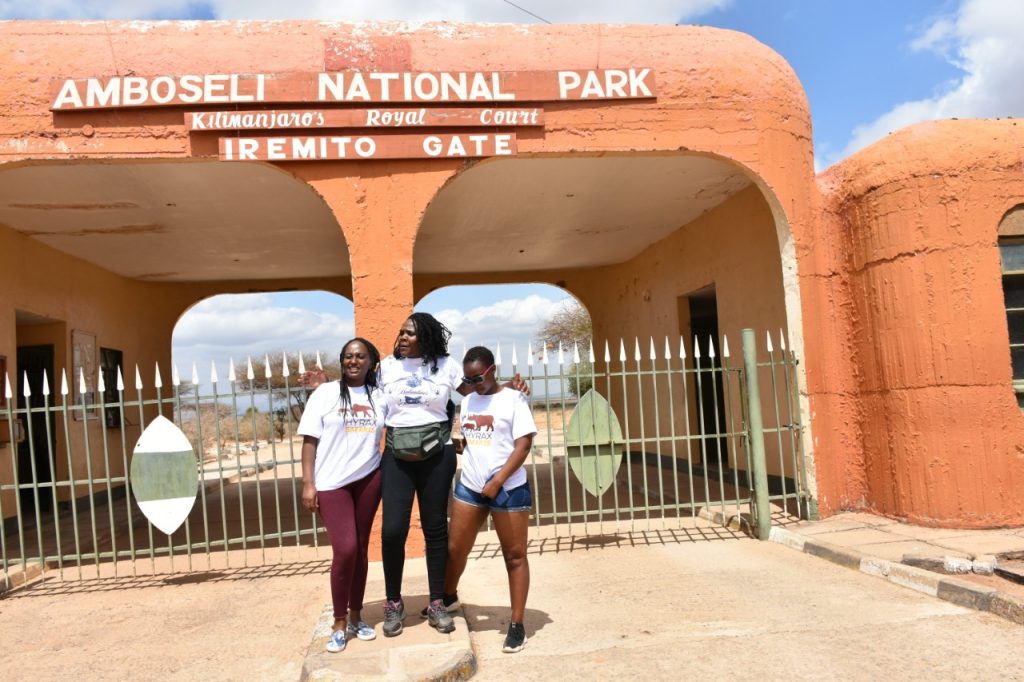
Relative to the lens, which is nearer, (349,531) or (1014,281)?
(349,531)

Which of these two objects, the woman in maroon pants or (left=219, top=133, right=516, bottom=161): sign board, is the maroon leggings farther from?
(left=219, top=133, right=516, bottom=161): sign board

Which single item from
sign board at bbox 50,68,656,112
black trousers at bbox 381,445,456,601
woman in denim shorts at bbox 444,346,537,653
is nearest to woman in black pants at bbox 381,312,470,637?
black trousers at bbox 381,445,456,601

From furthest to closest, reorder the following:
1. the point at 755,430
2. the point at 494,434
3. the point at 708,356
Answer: the point at 708,356, the point at 755,430, the point at 494,434

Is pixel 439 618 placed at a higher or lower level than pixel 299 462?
lower

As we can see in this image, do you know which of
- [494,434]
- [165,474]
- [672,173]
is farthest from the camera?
[672,173]

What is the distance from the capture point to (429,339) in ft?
13.3

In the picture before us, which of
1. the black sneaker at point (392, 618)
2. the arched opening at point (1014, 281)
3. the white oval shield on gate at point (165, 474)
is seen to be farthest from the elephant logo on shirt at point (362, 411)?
the arched opening at point (1014, 281)

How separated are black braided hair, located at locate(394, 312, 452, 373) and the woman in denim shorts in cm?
26

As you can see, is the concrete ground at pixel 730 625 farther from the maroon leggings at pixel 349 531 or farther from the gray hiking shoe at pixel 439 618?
the maroon leggings at pixel 349 531

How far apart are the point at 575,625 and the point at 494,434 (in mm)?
1387

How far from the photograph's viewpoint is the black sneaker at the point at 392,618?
13.0ft

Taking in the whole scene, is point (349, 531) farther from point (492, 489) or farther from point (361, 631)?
point (492, 489)

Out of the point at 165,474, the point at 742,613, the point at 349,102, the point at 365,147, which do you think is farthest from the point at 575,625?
the point at 349,102

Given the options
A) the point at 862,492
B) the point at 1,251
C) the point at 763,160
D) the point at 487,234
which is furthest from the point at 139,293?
the point at 862,492
